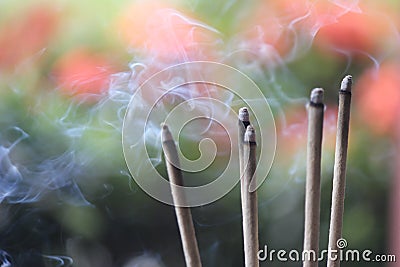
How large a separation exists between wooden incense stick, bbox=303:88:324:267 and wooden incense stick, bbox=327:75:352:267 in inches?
1.0

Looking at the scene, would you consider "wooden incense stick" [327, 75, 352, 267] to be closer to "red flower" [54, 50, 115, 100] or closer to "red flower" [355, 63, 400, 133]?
"red flower" [355, 63, 400, 133]

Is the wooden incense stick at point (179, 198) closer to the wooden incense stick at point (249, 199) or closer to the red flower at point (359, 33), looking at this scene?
the wooden incense stick at point (249, 199)

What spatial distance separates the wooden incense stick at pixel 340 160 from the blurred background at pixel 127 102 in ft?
0.43

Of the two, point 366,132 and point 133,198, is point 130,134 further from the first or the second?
point 366,132

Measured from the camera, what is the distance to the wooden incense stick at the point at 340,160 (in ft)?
1.59

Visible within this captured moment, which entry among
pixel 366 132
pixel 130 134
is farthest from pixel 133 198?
pixel 366 132

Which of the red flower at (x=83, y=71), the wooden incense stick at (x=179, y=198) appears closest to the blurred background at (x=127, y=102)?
the red flower at (x=83, y=71)

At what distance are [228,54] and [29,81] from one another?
0.25 metres

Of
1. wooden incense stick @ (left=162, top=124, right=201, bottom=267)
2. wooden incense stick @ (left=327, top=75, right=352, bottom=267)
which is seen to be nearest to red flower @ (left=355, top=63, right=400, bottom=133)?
wooden incense stick @ (left=327, top=75, right=352, bottom=267)

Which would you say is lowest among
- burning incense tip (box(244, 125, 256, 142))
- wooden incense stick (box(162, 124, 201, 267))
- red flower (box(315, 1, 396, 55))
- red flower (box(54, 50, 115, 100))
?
wooden incense stick (box(162, 124, 201, 267))

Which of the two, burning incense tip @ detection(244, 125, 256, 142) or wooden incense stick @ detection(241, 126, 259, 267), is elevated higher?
burning incense tip @ detection(244, 125, 256, 142)

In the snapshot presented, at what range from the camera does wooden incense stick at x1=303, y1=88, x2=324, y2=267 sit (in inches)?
18.2

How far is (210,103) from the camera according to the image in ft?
2.09

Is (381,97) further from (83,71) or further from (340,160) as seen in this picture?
(83,71)
